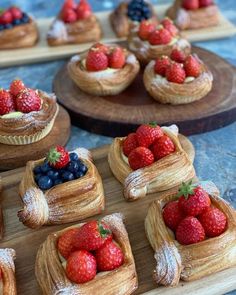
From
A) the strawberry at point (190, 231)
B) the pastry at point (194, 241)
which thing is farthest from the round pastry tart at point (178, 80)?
the strawberry at point (190, 231)

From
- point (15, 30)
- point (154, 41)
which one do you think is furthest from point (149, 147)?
point (15, 30)

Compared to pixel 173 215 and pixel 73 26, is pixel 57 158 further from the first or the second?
pixel 73 26

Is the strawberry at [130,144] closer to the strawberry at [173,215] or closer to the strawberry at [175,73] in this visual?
the strawberry at [173,215]

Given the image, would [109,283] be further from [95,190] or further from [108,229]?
[95,190]

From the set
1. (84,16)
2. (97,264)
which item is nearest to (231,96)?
(84,16)

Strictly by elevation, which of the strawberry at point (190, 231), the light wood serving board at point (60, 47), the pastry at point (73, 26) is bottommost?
the light wood serving board at point (60, 47)

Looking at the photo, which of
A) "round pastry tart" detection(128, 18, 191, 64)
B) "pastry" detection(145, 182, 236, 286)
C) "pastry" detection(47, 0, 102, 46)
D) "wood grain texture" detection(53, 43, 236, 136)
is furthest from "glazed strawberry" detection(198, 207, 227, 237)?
"pastry" detection(47, 0, 102, 46)
